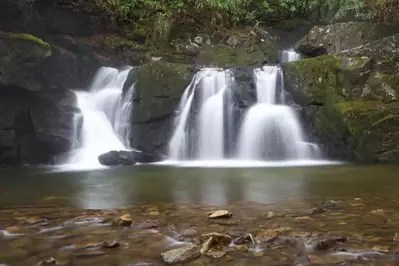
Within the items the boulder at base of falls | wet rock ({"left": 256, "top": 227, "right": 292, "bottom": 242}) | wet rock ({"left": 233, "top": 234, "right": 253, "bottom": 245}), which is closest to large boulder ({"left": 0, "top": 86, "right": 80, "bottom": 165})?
the boulder at base of falls

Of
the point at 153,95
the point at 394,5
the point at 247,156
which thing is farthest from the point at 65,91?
the point at 394,5

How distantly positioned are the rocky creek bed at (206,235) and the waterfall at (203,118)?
301 inches

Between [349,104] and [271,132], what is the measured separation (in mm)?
2546

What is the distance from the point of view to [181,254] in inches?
157

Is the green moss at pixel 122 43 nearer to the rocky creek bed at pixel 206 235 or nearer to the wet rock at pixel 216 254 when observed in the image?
the rocky creek bed at pixel 206 235

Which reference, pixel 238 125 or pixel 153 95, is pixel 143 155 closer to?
pixel 153 95

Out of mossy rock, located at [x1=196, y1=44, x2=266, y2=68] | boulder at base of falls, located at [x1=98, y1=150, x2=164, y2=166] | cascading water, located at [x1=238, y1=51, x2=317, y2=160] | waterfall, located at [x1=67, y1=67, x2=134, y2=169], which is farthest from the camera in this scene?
mossy rock, located at [x1=196, y1=44, x2=266, y2=68]

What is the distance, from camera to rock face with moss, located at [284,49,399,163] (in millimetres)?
12484

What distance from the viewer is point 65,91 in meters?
15.5

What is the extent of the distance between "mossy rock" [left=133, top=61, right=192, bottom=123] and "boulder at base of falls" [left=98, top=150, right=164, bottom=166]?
1.55m

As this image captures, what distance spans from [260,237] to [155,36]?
656 inches

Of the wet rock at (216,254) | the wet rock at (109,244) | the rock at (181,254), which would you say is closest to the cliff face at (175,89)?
the wet rock at (216,254)

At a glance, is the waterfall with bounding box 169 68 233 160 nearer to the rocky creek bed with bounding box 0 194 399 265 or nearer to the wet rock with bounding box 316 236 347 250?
the rocky creek bed with bounding box 0 194 399 265

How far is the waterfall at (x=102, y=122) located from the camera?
47.2 feet
